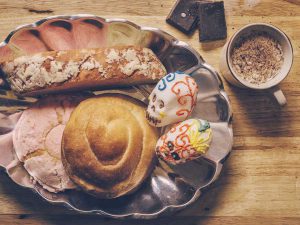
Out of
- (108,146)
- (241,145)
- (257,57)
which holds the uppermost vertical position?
(257,57)

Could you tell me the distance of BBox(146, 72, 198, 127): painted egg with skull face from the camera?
1.00m

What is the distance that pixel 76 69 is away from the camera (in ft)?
3.37

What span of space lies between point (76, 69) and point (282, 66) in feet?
1.52

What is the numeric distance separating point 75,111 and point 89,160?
115mm

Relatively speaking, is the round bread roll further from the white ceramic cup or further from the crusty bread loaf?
the white ceramic cup

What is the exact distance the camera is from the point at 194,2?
1153mm

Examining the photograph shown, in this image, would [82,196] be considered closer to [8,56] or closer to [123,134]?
[123,134]

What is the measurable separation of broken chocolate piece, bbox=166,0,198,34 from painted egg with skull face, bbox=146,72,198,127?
0.17 m

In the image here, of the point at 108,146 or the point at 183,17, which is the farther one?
the point at 183,17

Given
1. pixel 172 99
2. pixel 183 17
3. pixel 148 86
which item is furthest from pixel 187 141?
pixel 183 17

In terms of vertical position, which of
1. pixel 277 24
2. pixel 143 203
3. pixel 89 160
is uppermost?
pixel 277 24

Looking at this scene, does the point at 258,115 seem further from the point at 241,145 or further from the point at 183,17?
the point at 183,17

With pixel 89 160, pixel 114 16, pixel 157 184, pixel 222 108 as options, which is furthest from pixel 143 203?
pixel 114 16

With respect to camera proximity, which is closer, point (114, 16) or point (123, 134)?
point (123, 134)
